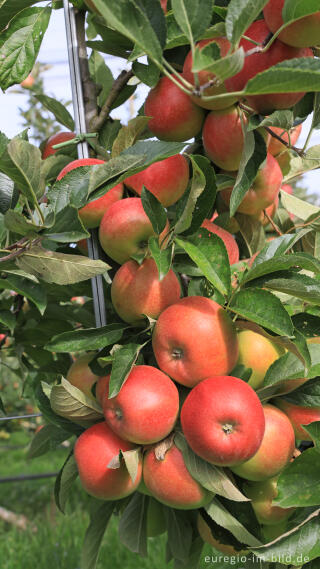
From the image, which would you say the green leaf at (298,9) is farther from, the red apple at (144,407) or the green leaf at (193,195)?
the red apple at (144,407)

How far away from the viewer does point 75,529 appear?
223 centimetres

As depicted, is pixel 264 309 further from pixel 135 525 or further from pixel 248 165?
pixel 135 525

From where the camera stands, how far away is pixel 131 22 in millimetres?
496

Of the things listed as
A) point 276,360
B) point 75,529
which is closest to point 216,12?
point 276,360

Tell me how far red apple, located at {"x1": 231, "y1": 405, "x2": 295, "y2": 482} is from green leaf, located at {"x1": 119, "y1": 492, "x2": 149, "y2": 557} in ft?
0.68

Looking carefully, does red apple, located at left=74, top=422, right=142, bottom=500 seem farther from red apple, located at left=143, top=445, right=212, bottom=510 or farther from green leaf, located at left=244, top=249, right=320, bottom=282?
green leaf, located at left=244, top=249, right=320, bottom=282

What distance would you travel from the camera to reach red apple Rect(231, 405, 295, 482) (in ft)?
2.12

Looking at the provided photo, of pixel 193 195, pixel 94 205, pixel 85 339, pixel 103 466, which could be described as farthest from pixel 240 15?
pixel 103 466

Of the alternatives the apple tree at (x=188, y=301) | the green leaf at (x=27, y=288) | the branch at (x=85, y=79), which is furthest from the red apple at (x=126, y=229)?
the branch at (x=85, y=79)

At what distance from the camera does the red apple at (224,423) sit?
23.3 inches

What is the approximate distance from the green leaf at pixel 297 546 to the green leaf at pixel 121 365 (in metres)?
0.24

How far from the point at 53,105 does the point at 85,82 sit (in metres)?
0.10

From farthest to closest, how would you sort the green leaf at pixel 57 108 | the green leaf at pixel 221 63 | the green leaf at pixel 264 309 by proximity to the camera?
1. the green leaf at pixel 57 108
2. the green leaf at pixel 264 309
3. the green leaf at pixel 221 63

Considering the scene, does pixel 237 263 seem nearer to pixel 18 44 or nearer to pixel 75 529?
pixel 18 44
